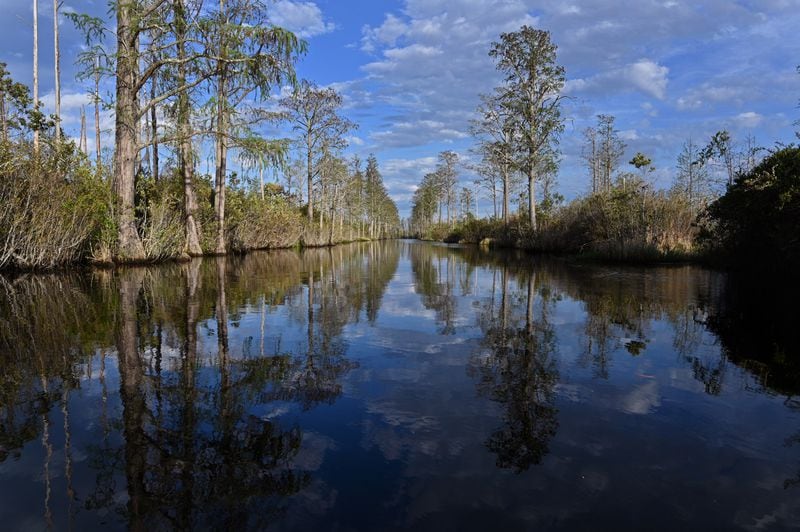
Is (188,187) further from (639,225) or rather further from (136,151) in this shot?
(639,225)

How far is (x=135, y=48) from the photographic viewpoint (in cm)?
1484

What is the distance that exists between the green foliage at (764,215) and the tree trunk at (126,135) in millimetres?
17482

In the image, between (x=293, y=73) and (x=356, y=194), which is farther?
(x=356, y=194)

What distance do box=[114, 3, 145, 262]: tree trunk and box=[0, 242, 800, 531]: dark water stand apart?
8768 millimetres

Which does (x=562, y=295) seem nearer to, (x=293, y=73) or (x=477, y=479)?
(x=477, y=479)

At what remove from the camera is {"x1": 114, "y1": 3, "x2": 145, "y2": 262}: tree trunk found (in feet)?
47.0

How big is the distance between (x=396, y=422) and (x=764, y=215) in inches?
538

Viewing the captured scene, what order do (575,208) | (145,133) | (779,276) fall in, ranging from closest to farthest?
(779,276) < (145,133) < (575,208)

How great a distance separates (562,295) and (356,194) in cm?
5693

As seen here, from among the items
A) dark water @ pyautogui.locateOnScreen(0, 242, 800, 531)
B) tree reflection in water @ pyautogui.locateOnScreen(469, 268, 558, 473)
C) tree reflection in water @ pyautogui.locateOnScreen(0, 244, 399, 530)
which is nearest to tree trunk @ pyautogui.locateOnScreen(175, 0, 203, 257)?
tree reflection in water @ pyautogui.locateOnScreen(0, 244, 399, 530)

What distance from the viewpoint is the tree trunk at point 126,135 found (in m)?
14.3

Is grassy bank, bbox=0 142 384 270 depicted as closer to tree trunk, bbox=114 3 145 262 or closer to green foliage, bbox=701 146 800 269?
tree trunk, bbox=114 3 145 262

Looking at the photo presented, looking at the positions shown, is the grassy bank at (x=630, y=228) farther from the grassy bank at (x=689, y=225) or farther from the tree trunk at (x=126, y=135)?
the tree trunk at (x=126, y=135)

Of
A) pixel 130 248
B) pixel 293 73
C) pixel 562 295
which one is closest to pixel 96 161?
pixel 130 248
